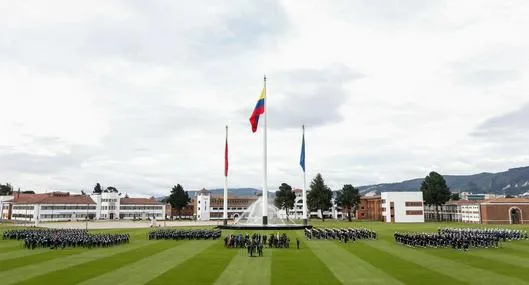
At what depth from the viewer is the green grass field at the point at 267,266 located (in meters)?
22.3

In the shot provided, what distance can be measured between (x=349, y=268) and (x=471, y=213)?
4377 inches

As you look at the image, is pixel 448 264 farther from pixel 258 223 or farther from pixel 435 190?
pixel 435 190

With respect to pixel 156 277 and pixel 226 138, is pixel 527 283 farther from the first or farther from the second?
pixel 226 138

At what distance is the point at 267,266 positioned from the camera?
26.8 metres

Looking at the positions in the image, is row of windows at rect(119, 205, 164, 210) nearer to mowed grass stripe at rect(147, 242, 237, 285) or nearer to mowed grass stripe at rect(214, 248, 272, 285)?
mowed grass stripe at rect(147, 242, 237, 285)

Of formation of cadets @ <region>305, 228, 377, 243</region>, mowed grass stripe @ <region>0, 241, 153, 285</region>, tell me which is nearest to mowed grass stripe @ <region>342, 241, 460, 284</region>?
formation of cadets @ <region>305, 228, 377, 243</region>

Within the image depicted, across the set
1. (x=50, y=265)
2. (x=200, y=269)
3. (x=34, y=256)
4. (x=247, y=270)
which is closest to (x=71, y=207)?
(x=34, y=256)

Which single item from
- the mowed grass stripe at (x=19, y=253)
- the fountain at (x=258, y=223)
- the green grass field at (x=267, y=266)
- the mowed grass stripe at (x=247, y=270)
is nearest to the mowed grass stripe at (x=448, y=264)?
the green grass field at (x=267, y=266)

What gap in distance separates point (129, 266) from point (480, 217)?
106105mm

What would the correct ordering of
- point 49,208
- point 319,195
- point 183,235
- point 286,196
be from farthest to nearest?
point 286,196, point 49,208, point 319,195, point 183,235

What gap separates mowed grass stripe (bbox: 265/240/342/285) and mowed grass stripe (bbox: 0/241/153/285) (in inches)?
523

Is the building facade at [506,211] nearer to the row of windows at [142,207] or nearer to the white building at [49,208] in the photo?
the white building at [49,208]

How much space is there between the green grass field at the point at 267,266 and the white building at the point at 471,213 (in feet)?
287

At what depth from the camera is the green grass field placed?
73.3ft
